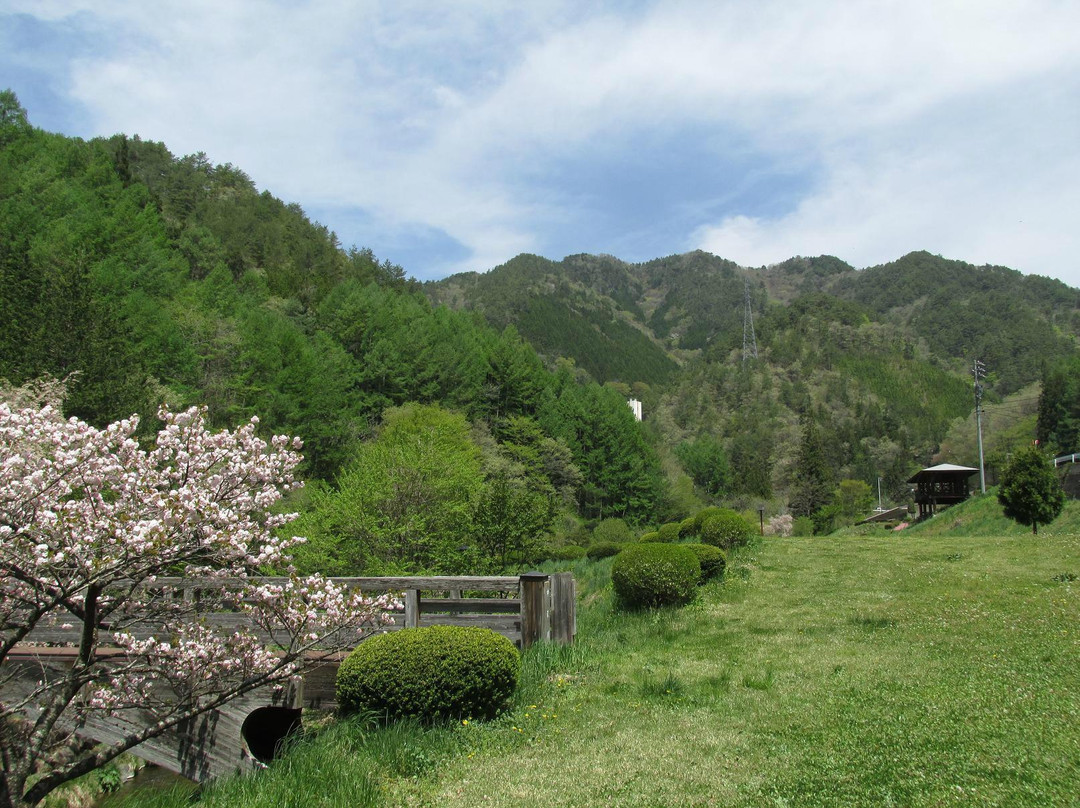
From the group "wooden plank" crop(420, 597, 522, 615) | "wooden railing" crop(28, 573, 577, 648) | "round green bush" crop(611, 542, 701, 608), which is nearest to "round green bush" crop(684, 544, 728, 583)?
"round green bush" crop(611, 542, 701, 608)

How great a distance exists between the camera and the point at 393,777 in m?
5.79

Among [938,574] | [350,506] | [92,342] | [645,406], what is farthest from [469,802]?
[645,406]

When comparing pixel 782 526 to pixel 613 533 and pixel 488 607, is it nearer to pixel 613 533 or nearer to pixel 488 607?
pixel 613 533

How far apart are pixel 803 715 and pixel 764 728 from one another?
21.8 inches

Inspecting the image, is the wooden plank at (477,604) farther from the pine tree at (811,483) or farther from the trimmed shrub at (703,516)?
the pine tree at (811,483)

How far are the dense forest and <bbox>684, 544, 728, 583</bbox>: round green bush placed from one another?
219 inches

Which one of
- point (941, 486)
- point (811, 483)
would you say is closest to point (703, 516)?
point (941, 486)

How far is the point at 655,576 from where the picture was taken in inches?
571

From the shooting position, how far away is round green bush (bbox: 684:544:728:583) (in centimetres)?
1745

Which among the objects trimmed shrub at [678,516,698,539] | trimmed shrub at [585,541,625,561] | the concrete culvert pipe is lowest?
trimmed shrub at [585,541,625,561]

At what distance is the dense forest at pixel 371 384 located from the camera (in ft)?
68.9

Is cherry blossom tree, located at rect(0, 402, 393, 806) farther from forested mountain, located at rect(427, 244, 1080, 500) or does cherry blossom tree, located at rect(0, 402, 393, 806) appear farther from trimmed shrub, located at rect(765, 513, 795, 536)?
forested mountain, located at rect(427, 244, 1080, 500)

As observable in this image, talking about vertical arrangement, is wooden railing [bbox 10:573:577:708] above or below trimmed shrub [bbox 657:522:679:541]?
above

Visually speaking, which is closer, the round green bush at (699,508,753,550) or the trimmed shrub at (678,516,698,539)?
the round green bush at (699,508,753,550)
